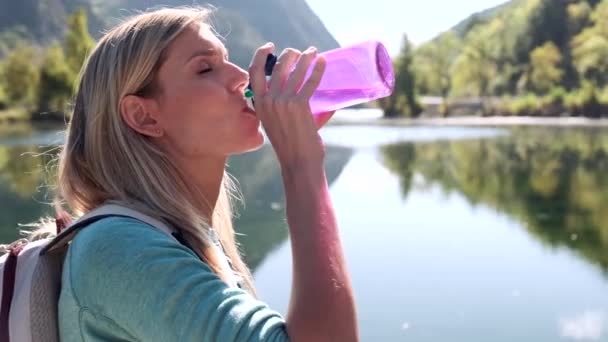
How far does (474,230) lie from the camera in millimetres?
8508

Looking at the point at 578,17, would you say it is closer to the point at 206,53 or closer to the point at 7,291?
the point at 206,53

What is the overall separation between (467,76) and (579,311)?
55971 mm

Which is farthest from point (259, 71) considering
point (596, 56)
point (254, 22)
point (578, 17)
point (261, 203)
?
point (578, 17)

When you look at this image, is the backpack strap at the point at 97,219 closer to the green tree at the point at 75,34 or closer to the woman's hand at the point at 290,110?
the woman's hand at the point at 290,110

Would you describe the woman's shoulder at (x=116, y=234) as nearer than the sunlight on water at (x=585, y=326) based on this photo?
Yes

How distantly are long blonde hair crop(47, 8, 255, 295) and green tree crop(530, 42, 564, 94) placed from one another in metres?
53.7

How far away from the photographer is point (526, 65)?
5909 centimetres

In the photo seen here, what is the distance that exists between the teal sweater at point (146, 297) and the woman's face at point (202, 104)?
0.20 m

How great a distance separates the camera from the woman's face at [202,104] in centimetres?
96

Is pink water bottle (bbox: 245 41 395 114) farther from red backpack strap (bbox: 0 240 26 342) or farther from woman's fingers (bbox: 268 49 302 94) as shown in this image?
red backpack strap (bbox: 0 240 26 342)

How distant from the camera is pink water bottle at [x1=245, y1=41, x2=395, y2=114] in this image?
4.00 feet

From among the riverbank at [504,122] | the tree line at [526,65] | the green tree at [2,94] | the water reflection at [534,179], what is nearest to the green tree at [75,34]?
the green tree at [2,94]

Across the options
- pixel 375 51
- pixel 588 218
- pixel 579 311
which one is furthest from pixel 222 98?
pixel 588 218

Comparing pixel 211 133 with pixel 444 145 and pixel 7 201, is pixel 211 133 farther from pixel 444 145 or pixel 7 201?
pixel 444 145
